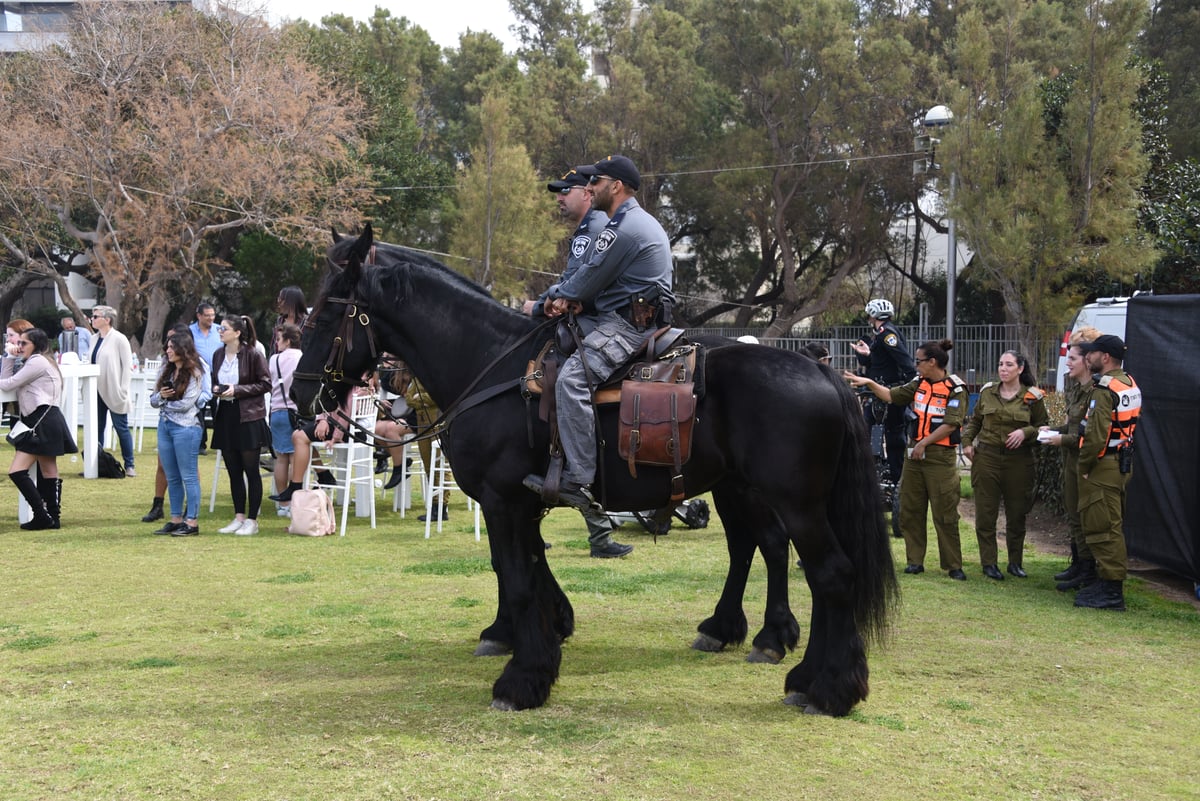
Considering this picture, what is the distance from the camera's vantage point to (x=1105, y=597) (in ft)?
24.5

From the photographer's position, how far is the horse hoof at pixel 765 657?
19.6 ft

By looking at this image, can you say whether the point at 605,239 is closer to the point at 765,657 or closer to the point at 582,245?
the point at 582,245

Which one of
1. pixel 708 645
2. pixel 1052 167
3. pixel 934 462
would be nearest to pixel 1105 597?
pixel 934 462

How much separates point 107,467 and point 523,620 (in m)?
10.6

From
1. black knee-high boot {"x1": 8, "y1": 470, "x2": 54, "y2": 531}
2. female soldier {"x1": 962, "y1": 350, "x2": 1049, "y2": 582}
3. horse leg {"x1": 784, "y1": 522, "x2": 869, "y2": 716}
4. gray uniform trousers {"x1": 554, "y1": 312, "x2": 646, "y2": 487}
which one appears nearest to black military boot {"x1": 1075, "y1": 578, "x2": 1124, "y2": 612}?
female soldier {"x1": 962, "y1": 350, "x2": 1049, "y2": 582}

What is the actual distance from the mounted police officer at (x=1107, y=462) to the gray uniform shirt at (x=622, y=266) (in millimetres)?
3670

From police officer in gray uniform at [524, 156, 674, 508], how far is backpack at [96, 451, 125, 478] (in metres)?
10.6

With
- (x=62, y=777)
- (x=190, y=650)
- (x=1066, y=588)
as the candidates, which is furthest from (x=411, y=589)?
(x=1066, y=588)

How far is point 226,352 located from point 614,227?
6.25 meters

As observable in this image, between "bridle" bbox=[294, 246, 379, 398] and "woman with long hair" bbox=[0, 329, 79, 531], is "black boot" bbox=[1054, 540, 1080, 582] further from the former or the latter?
"woman with long hair" bbox=[0, 329, 79, 531]

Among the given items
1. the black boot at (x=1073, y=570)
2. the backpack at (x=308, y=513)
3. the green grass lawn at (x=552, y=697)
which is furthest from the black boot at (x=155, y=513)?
the black boot at (x=1073, y=570)

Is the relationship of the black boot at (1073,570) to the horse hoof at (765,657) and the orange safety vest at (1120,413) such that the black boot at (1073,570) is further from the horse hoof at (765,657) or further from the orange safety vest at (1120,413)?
the horse hoof at (765,657)

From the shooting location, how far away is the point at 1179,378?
26.0 feet

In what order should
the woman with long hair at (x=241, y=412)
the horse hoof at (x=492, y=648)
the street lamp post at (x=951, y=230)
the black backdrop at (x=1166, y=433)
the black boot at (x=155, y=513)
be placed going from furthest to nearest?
the street lamp post at (x=951, y=230) → the black boot at (x=155, y=513) → the woman with long hair at (x=241, y=412) → the black backdrop at (x=1166, y=433) → the horse hoof at (x=492, y=648)
